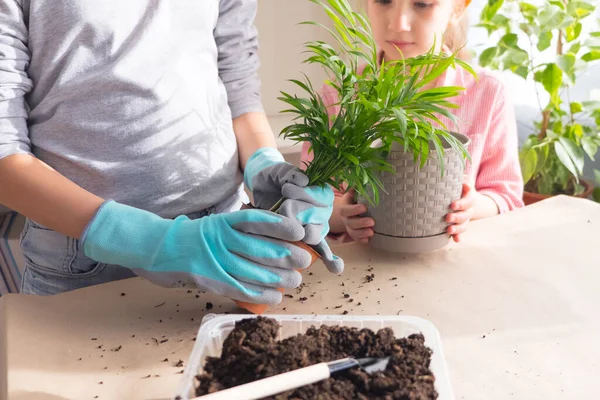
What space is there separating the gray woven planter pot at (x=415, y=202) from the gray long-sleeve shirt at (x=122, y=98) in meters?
0.36

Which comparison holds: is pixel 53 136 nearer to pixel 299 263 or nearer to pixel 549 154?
pixel 299 263

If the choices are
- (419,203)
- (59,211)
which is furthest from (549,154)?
(59,211)

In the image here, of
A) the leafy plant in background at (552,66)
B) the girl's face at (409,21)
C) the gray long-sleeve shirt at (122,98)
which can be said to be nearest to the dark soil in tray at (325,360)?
the gray long-sleeve shirt at (122,98)

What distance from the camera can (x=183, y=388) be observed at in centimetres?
67

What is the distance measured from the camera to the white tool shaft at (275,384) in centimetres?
62

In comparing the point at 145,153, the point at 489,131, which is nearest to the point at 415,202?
the point at 145,153

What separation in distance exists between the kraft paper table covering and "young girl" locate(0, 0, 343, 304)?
0.09m

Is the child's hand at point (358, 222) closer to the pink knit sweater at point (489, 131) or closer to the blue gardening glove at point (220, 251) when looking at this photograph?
the blue gardening glove at point (220, 251)

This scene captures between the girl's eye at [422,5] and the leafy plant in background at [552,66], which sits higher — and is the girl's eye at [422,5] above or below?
above

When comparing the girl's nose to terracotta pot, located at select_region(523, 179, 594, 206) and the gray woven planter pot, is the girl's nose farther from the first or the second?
terracotta pot, located at select_region(523, 179, 594, 206)

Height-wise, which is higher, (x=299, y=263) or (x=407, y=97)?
(x=407, y=97)

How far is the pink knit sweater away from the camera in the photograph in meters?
1.56

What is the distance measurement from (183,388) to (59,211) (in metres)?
0.43

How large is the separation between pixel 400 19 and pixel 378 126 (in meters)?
0.58
